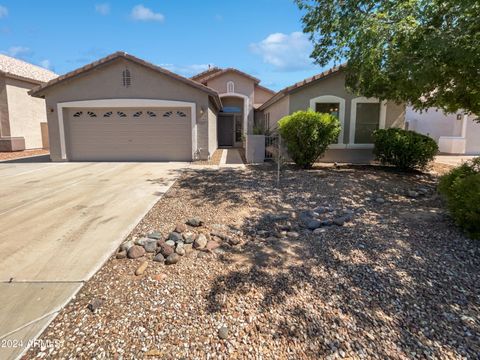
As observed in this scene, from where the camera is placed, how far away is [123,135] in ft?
42.9

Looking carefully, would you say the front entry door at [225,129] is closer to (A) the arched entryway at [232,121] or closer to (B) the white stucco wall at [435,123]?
(A) the arched entryway at [232,121]

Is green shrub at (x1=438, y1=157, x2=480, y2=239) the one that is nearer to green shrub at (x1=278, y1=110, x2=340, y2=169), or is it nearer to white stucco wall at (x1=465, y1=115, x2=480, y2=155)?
green shrub at (x1=278, y1=110, x2=340, y2=169)

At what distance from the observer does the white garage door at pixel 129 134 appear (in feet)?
42.5

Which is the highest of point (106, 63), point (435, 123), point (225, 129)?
point (106, 63)

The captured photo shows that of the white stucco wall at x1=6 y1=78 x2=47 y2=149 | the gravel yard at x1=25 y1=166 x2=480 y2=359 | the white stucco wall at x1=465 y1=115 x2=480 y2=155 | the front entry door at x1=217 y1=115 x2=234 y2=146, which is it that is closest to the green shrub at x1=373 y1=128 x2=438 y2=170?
the gravel yard at x1=25 y1=166 x2=480 y2=359

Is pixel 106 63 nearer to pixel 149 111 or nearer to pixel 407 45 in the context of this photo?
pixel 149 111

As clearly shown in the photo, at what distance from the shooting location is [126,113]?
42.6 ft

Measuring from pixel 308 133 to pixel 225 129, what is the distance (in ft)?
42.1

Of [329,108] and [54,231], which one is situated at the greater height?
[329,108]

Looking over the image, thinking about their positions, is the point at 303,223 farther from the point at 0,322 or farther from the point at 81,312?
the point at 0,322

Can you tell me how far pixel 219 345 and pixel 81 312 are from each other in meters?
1.41

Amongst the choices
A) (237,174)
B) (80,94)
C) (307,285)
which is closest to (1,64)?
(80,94)

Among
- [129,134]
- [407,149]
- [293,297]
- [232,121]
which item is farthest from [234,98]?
[293,297]

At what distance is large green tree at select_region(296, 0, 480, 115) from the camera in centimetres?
563
